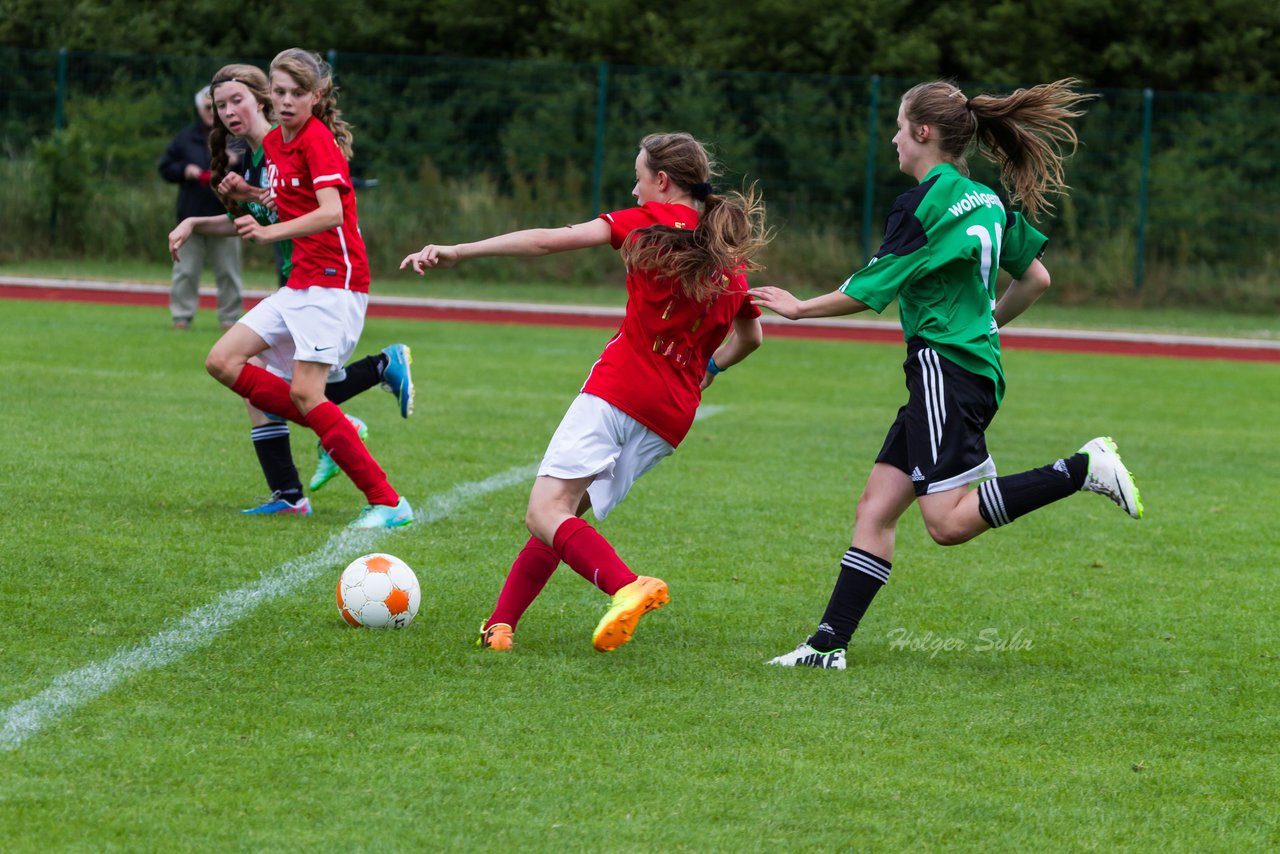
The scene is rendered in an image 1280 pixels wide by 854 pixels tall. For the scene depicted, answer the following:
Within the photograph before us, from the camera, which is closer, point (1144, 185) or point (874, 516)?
point (874, 516)

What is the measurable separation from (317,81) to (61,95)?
1806cm

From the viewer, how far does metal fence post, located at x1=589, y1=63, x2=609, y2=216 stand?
23.2m

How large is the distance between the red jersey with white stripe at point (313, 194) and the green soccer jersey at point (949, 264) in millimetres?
2685

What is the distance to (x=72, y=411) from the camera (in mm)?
9391

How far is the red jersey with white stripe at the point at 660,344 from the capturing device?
4746 millimetres

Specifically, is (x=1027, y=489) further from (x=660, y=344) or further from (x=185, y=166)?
(x=185, y=166)

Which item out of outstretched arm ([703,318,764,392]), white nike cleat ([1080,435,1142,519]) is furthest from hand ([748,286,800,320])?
white nike cleat ([1080,435,1142,519])

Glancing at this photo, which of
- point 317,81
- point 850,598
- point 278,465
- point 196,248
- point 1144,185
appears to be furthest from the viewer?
point 1144,185

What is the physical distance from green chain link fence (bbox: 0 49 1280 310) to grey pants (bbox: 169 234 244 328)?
27.9 ft

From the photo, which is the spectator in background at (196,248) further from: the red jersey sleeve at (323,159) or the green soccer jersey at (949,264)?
the green soccer jersey at (949,264)

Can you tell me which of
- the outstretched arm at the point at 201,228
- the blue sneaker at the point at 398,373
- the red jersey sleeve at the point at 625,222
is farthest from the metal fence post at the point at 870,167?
the red jersey sleeve at the point at 625,222

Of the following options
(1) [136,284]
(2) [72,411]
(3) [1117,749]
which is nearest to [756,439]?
(2) [72,411]

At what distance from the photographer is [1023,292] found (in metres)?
5.12

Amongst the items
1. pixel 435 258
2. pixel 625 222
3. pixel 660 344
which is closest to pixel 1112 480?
pixel 660 344
